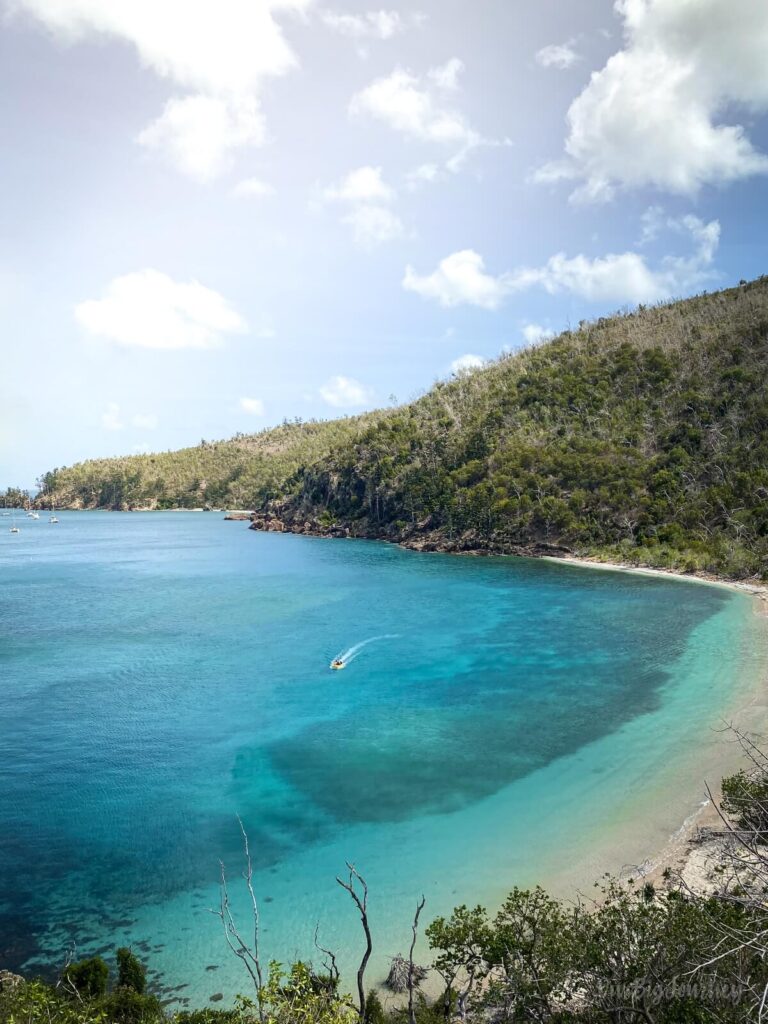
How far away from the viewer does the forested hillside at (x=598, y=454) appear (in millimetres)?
82375

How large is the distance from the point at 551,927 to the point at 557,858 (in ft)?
21.5

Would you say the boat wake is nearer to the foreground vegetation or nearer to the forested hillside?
the foreground vegetation

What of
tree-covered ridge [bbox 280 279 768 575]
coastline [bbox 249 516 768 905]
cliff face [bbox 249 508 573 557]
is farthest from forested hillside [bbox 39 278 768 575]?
coastline [bbox 249 516 768 905]

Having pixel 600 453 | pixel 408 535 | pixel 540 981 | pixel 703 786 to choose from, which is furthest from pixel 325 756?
pixel 408 535

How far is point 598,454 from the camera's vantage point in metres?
99.1

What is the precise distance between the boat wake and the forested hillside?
4204 cm

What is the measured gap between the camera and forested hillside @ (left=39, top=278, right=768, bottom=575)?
82.4m

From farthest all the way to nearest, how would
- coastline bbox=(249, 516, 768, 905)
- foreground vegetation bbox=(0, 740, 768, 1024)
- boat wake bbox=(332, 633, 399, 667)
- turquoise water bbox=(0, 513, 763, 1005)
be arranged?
boat wake bbox=(332, 633, 399, 667) < coastline bbox=(249, 516, 768, 905) < turquoise water bbox=(0, 513, 763, 1005) < foreground vegetation bbox=(0, 740, 768, 1024)

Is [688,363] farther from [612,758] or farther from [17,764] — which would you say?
[17,764]

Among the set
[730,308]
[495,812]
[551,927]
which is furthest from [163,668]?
[730,308]

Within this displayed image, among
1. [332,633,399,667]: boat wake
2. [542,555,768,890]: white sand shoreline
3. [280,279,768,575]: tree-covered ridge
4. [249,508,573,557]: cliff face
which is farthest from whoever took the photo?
[249,508,573,557]: cliff face

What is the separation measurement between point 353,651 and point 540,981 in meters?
32.9

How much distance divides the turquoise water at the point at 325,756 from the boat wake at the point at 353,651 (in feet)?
2.24

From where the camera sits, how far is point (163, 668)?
1606 inches
